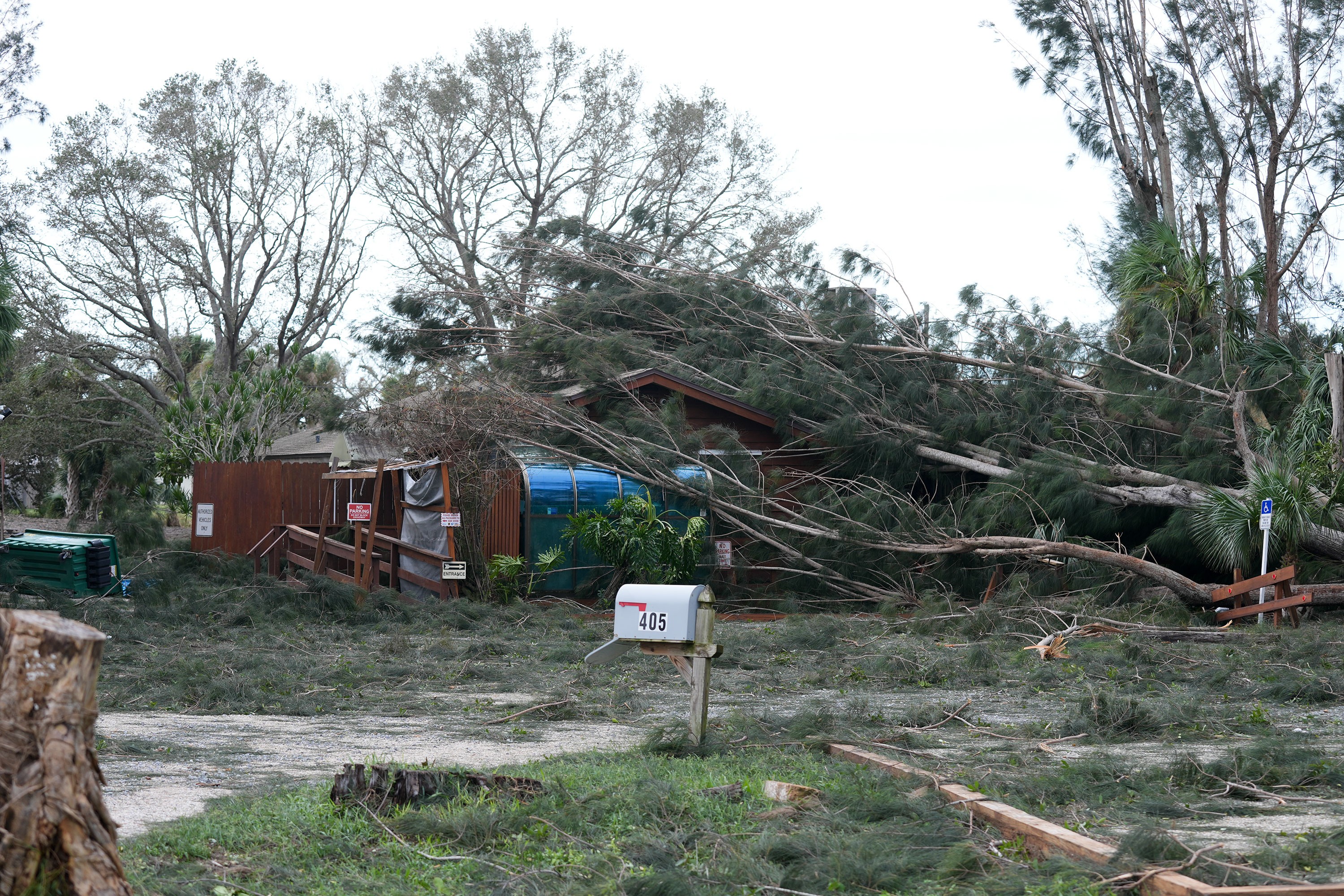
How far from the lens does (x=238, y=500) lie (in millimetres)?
21203

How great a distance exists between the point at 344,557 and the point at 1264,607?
39.4 feet

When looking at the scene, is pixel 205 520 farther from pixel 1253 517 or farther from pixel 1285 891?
pixel 1285 891

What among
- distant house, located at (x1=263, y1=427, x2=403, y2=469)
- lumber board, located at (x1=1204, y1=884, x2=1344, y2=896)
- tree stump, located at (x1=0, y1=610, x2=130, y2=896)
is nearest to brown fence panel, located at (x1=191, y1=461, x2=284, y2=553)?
distant house, located at (x1=263, y1=427, x2=403, y2=469)

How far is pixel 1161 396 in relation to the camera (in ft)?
51.4

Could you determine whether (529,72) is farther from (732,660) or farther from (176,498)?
(732,660)

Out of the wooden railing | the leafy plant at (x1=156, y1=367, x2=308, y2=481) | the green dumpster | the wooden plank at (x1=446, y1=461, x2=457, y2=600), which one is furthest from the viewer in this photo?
the leafy plant at (x1=156, y1=367, x2=308, y2=481)

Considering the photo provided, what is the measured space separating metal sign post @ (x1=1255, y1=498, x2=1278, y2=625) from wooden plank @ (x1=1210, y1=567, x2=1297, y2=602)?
0.07m

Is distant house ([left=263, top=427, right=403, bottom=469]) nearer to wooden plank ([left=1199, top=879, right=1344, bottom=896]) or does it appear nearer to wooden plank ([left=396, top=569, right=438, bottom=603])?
wooden plank ([left=396, top=569, right=438, bottom=603])

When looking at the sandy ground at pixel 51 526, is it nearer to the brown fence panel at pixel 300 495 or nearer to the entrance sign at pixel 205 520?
the entrance sign at pixel 205 520

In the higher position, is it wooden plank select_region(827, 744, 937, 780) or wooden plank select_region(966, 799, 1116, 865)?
wooden plank select_region(966, 799, 1116, 865)

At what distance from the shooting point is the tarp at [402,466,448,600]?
17062 millimetres

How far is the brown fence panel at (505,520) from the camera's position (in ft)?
57.7

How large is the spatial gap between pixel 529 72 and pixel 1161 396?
2181 centimetres

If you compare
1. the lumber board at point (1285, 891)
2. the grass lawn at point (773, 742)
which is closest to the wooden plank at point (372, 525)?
the grass lawn at point (773, 742)
